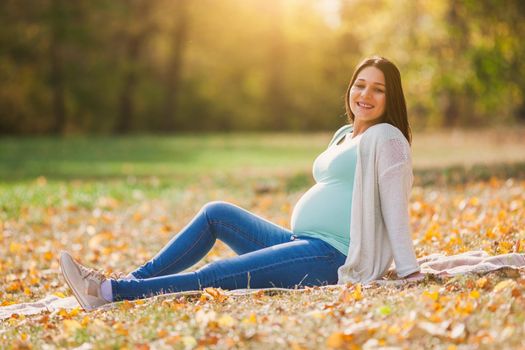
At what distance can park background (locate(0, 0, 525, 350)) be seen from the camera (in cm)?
390

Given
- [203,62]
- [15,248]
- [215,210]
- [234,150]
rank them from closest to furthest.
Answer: [215,210], [15,248], [234,150], [203,62]

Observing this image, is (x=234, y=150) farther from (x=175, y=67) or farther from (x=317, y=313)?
(x=317, y=313)

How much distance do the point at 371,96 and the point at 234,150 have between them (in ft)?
66.1

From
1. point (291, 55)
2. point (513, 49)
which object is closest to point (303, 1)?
point (291, 55)

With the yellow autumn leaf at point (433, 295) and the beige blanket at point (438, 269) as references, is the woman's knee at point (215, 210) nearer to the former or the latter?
the beige blanket at point (438, 269)

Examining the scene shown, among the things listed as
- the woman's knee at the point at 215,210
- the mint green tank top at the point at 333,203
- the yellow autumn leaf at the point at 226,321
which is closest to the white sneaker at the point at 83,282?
the woman's knee at the point at 215,210

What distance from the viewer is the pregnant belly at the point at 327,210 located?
15.4 feet

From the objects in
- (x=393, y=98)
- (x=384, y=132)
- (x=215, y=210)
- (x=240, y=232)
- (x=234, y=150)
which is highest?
(x=393, y=98)

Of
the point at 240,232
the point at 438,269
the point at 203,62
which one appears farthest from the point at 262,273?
the point at 203,62

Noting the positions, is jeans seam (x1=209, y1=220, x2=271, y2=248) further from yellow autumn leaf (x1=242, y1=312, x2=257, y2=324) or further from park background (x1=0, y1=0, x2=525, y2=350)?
yellow autumn leaf (x1=242, y1=312, x2=257, y2=324)

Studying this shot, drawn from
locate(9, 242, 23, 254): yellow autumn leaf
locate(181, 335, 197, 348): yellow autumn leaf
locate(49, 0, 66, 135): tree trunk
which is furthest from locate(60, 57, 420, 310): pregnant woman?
locate(49, 0, 66, 135): tree trunk

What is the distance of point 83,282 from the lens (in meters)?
4.56

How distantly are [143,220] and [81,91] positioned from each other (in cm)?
2704

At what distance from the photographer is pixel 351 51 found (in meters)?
47.7
